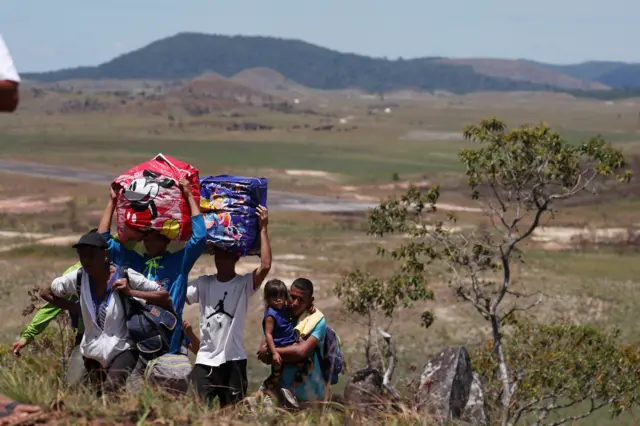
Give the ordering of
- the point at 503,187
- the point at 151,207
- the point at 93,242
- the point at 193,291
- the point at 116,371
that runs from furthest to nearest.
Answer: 1. the point at 503,187
2. the point at 193,291
3. the point at 151,207
4. the point at 116,371
5. the point at 93,242

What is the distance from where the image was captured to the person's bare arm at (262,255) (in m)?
7.49

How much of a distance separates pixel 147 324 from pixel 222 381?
2.61ft

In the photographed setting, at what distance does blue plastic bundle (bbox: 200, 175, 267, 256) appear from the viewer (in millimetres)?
7535

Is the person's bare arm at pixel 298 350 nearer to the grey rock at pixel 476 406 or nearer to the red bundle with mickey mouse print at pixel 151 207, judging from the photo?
the red bundle with mickey mouse print at pixel 151 207

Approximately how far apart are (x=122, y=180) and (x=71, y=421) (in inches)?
77.6

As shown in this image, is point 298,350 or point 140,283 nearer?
point 140,283

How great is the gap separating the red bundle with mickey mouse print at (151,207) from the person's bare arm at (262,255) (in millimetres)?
513

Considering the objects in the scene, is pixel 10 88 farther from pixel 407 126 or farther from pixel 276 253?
pixel 407 126

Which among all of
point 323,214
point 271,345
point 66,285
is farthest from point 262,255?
point 323,214

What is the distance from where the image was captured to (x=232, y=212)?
7.57 m

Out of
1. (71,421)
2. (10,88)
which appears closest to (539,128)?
(71,421)

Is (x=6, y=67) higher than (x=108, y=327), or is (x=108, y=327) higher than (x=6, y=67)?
(x=6, y=67)

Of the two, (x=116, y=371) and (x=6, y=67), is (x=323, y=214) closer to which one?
(x=116, y=371)

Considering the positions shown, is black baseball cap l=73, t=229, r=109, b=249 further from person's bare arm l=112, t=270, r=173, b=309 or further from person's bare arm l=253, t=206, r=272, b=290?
person's bare arm l=253, t=206, r=272, b=290
